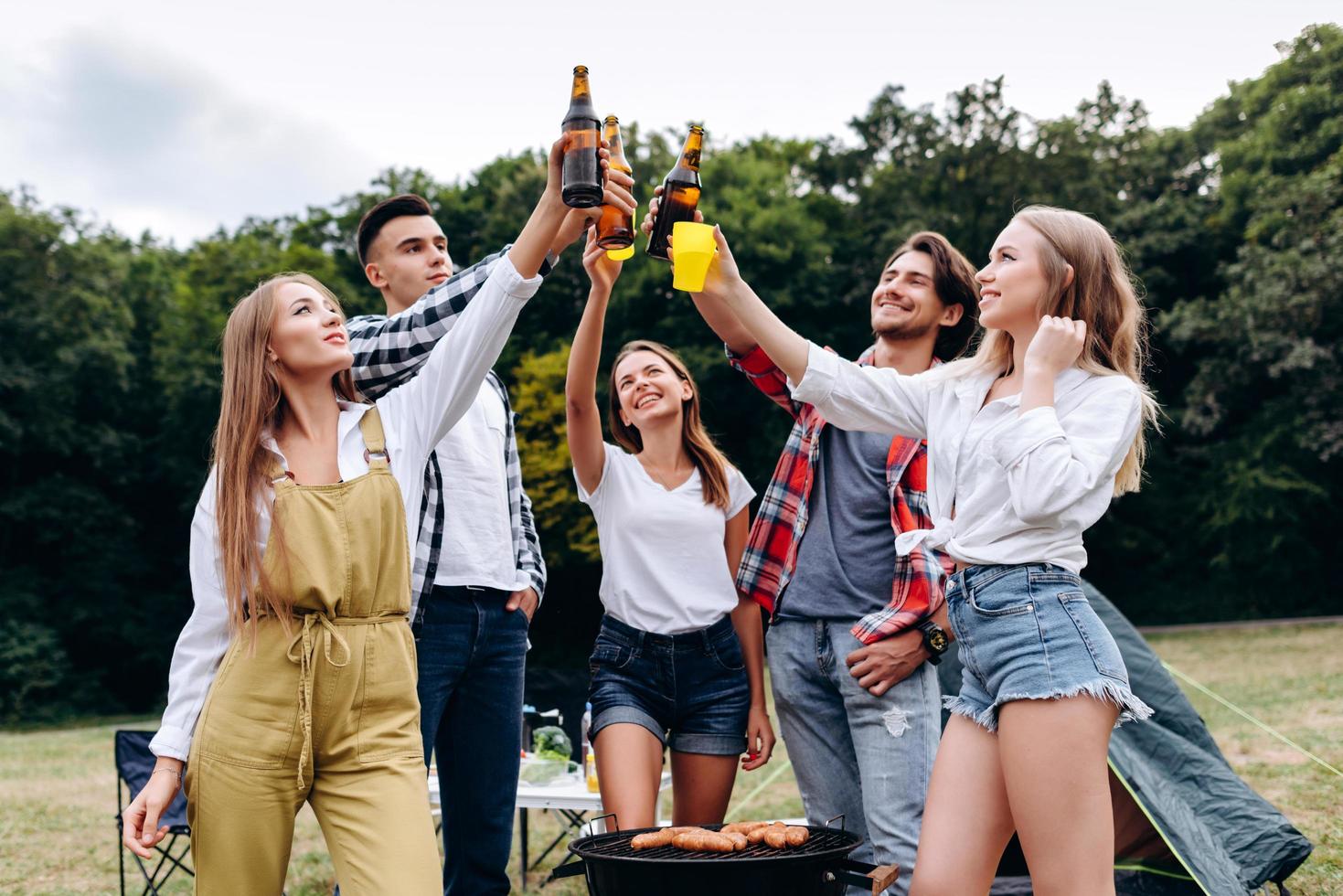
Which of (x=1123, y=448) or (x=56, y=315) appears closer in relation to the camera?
(x=1123, y=448)

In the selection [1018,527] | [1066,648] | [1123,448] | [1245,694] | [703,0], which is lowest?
[1245,694]

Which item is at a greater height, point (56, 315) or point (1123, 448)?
point (56, 315)

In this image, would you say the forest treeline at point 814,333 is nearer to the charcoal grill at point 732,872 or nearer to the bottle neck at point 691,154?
the bottle neck at point 691,154

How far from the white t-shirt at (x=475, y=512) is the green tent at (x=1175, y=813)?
240cm

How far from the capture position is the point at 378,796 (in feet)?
7.19

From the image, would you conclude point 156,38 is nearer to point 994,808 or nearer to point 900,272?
point 900,272

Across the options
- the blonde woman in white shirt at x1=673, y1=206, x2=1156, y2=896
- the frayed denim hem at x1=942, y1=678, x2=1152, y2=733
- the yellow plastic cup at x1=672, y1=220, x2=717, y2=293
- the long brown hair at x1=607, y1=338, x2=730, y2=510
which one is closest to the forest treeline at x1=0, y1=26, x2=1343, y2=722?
the long brown hair at x1=607, y1=338, x2=730, y2=510

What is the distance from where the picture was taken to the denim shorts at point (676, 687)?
3191mm

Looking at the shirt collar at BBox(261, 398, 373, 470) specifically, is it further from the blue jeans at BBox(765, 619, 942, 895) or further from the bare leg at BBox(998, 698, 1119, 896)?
the bare leg at BBox(998, 698, 1119, 896)

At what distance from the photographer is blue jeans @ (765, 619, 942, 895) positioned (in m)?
2.87

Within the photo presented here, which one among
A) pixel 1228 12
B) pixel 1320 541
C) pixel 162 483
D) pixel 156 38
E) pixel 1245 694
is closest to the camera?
pixel 1245 694

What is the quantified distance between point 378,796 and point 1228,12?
14944mm

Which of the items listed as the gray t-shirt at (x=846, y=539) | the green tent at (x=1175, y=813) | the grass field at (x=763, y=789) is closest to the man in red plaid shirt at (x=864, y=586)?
the gray t-shirt at (x=846, y=539)

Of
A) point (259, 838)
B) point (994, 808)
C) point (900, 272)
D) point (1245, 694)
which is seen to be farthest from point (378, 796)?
point (1245, 694)
